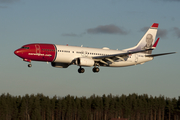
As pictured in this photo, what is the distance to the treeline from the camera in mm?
151750

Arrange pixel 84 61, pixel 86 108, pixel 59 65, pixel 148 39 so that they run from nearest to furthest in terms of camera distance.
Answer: pixel 84 61 < pixel 59 65 < pixel 148 39 < pixel 86 108

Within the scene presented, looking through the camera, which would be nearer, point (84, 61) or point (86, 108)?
point (84, 61)

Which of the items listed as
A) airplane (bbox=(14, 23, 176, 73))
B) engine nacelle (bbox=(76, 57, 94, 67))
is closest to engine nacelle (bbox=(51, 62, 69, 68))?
airplane (bbox=(14, 23, 176, 73))

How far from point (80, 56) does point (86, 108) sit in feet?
311

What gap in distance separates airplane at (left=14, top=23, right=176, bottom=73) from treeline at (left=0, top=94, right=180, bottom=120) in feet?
268

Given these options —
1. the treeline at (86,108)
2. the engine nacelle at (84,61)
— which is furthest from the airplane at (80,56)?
the treeline at (86,108)

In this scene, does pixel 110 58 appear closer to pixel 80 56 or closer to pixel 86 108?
pixel 80 56

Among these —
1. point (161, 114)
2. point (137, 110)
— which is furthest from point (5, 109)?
point (161, 114)

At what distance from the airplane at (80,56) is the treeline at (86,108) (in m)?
81.8

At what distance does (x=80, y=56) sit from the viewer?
219 feet

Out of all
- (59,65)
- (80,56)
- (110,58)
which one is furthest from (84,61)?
(59,65)

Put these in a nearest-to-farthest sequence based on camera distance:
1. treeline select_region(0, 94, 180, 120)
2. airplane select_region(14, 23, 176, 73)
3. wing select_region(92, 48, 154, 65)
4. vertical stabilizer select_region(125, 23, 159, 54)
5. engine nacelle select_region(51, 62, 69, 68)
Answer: airplane select_region(14, 23, 176, 73) < wing select_region(92, 48, 154, 65) < engine nacelle select_region(51, 62, 69, 68) < vertical stabilizer select_region(125, 23, 159, 54) < treeline select_region(0, 94, 180, 120)

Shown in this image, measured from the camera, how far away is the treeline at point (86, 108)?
498ft

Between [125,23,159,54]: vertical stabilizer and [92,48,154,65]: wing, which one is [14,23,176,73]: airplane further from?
[125,23,159,54]: vertical stabilizer
